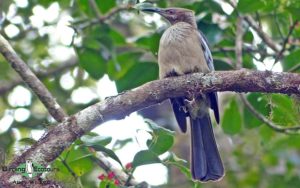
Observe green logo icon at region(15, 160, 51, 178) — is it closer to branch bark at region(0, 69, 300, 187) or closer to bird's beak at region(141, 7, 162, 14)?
branch bark at region(0, 69, 300, 187)

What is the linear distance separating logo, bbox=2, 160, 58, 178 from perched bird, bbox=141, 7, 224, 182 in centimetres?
138

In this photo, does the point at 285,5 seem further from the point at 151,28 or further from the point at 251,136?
the point at 251,136

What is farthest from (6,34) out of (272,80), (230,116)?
(272,80)

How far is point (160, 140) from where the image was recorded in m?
4.42

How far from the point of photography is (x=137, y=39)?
5664 millimetres

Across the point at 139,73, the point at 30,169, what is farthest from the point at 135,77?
the point at 30,169

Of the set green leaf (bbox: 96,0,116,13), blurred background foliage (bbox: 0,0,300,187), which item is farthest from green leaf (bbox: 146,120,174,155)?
green leaf (bbox: 96,0,116,13)

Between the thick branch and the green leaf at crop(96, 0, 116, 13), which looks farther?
the green leaf at crop(96, 0, 116, 13)

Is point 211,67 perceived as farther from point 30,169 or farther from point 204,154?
point 30,169

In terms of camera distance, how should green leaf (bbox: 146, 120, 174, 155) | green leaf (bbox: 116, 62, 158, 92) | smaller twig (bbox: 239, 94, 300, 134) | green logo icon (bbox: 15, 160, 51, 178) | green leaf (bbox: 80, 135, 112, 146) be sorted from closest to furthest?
1. green logo icon (bbox: 15, 160, 51, 178)
2. green leaf (bbox: 80, 135, 112, 146)
3. green leaf (bbox: 146, 120, 174, 155)
4. smaller twig (bbox: 239, 94, 300, 134)
5. green leaf (bbox: 116, 62, 158, 92)

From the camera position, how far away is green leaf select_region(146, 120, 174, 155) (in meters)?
4.37

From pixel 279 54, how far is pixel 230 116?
33.0 inches

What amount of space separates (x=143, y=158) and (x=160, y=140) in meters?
0.18

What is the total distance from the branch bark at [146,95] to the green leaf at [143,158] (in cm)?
28
